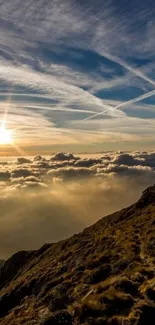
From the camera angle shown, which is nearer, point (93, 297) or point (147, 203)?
point (93, 297)

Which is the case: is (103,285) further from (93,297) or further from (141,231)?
(141,231)

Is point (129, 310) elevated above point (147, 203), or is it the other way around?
point (147, 203)

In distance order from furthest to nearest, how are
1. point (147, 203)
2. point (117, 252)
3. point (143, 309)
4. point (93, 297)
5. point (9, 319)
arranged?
point (147, 203) → point (117, 252) → point (9, 319) → point (93, 297) → point (143, 309)

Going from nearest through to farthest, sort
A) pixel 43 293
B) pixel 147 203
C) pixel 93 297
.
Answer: pixel 93 297
pixel 43 293
pixel 147 203

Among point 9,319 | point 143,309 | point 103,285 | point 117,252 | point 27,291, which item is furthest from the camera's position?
point 27,291

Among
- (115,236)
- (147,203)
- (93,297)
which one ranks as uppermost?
(147,203)

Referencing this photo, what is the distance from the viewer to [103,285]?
201ft

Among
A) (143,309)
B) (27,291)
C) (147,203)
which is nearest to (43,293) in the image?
(27,291)

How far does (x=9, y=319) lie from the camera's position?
6688 centimetres

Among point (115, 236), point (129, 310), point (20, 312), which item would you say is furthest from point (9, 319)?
point (115, 236)

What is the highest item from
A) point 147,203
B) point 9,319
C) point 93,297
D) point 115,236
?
point 147,203

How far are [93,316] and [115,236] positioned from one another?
2012 inches

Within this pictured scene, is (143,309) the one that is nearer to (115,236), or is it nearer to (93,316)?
(93,316)

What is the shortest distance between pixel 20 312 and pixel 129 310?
93.5ft
